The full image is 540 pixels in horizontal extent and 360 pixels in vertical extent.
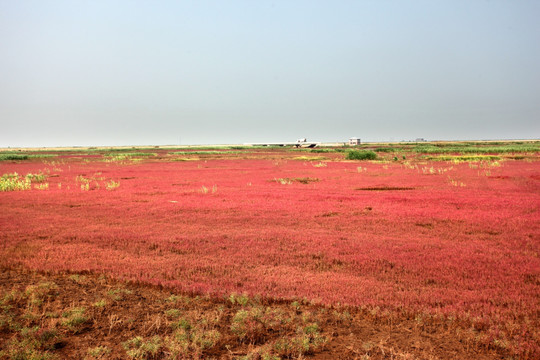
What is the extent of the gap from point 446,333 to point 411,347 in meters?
0.85

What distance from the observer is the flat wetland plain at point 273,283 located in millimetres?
5418

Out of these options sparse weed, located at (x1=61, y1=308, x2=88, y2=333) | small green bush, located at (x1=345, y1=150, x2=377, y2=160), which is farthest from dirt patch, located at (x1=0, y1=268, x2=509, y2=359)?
small green bush, located at (x1=345, y1=150, x2=377, y2=160)

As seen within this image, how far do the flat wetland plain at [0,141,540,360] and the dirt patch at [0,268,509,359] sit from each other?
0.03 m

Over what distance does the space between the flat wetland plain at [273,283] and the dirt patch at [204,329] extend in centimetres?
3

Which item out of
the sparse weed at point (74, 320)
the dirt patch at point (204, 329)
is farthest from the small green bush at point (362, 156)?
the sparse weed at point (74, 320)

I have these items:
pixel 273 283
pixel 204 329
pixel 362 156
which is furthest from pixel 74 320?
pixel 362 156

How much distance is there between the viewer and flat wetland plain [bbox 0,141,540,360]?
17.8 ft

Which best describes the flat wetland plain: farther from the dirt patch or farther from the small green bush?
the small green bush

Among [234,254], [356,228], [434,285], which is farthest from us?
[356,228]

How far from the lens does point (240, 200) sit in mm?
18938

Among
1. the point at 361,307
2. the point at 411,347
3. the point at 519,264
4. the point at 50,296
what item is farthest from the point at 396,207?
the point at 50,296

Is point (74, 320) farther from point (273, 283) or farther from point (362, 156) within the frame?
point (362, 156)

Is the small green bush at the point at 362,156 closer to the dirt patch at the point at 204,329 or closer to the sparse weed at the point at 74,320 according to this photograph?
the dirt patch at the point at 204,329

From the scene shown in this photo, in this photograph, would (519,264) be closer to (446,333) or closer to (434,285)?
(434,285)
